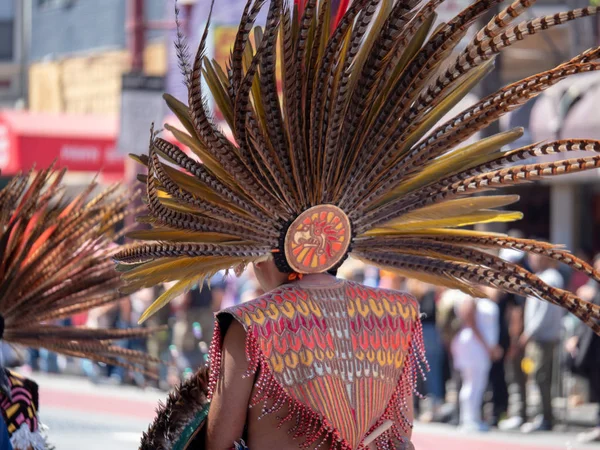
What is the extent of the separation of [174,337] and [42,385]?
271 centimetres

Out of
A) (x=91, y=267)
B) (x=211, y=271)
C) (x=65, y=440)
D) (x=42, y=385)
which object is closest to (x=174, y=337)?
(x=42, y=385)

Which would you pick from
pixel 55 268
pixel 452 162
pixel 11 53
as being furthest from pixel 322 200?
pixel 11 53

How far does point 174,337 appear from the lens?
15.3m

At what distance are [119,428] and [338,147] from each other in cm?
965

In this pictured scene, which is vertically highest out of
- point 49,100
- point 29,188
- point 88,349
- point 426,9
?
point 49,100

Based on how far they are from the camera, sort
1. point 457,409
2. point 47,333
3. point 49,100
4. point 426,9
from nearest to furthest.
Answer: point 426,9, point 47,333, point 457,409, point 49,100

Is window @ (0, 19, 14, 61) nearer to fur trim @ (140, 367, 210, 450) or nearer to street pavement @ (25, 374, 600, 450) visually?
street pavement @ (25, 374, 600, 450)

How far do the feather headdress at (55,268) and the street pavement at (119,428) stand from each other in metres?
5.96

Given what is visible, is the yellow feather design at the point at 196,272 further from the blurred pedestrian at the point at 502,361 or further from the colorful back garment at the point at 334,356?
the blurred pedestrian at the point at 502,361

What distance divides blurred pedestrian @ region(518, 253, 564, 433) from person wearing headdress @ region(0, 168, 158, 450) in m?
7.89

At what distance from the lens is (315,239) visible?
3469 mm

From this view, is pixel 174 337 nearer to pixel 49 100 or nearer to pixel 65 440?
pixel 65 440

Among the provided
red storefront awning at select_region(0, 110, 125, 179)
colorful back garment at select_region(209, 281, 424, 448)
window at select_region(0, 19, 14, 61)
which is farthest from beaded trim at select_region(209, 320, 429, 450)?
window at select_region(0, 19, 14, 61)

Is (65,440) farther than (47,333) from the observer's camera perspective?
Yes
